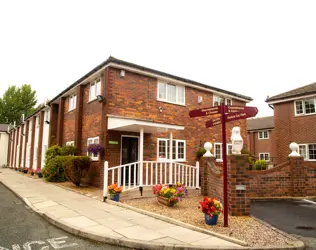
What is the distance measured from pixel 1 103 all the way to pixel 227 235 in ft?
173

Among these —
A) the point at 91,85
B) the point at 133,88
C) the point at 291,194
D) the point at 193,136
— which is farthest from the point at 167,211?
the point at 91,85

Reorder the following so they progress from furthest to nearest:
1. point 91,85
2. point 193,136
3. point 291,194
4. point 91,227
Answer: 1. point 193,136
2. point 91,85
3. point 291,194
4. point 91,227

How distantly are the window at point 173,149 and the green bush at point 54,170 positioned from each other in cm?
522

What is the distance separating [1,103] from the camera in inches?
1880

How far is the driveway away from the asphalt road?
3.69 metres

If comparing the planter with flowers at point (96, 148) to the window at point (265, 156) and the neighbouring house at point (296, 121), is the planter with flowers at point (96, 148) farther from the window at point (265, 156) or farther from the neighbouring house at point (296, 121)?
the window at point (265, 156)

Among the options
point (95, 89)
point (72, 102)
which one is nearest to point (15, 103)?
point (72, 102)

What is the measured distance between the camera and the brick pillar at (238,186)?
21.9ft

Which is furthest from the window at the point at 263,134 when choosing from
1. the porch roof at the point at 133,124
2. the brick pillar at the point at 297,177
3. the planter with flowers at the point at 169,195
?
the planter with flowers at the point at 169,195

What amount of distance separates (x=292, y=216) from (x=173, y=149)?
7.34 metres

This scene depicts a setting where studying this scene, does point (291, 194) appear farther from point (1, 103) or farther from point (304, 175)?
point (1, 103)

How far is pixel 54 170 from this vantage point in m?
13.8

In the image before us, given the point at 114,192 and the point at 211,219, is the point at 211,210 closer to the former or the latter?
the point at 211,219

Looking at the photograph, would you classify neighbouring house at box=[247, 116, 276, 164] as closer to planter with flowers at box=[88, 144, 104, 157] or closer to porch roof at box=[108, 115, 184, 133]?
porch roof at box=[108, 115, 184, 133]
